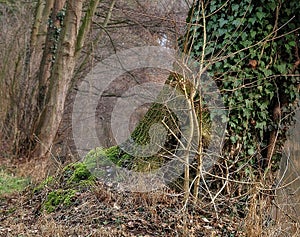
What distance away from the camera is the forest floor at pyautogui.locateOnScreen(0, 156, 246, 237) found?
12.9 ft

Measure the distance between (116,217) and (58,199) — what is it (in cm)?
94

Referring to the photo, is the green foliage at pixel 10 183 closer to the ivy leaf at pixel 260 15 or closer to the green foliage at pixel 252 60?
the green foliage at pixel 252 60

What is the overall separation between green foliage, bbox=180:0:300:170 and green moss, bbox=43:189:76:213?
1.86m

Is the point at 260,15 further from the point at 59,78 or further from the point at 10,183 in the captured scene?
the point at 59,78

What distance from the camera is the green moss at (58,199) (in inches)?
182

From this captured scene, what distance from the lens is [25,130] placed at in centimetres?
1012

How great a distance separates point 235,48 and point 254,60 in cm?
26

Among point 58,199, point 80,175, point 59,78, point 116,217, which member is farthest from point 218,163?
point 59,78

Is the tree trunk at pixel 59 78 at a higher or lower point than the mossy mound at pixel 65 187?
higher

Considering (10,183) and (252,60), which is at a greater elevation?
(252,60)

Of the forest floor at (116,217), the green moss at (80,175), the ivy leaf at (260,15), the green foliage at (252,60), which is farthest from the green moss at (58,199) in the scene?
the ivy leaf at (260,15)

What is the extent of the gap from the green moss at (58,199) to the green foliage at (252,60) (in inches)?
73.4

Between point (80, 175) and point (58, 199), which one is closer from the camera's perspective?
point (58, 199)

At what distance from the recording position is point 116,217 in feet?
13.5
